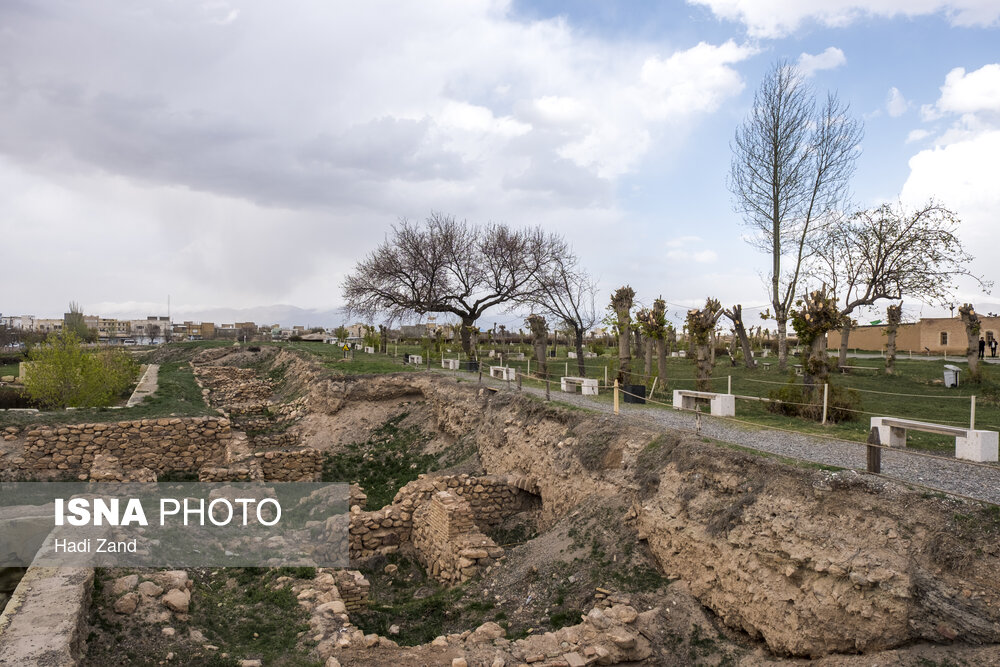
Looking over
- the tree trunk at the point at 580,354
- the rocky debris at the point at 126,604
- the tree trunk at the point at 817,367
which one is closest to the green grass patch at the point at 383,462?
the rocky debris at the point at 126,604

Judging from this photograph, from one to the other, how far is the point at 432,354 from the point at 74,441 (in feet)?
87.2

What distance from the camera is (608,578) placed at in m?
8.29

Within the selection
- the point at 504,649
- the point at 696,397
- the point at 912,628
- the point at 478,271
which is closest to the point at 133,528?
the point at 504,649

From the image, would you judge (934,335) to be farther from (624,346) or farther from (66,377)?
(66,377)

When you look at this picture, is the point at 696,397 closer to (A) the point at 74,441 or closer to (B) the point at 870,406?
(B) the point at 870,406

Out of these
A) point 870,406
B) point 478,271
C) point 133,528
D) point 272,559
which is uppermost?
point 478,271

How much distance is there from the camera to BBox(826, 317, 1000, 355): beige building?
39062mm

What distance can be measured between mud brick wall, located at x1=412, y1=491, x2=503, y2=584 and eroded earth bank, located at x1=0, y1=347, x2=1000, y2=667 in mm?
41

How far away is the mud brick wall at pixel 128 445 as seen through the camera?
1455 cm

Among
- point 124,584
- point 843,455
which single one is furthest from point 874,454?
point 124,584

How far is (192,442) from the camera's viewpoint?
1684cm

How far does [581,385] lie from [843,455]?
35.2 feet

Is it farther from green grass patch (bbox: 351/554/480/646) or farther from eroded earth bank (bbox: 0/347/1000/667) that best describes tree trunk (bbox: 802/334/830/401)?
green grass patch (bbox: 351/554/480/646)

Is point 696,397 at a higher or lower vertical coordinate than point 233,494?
higher
